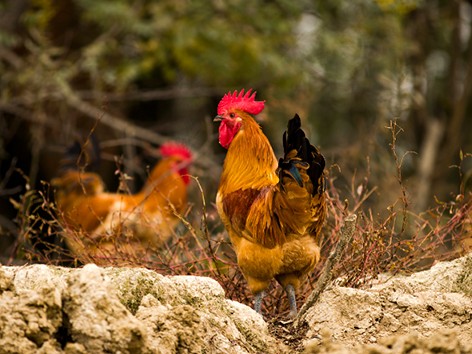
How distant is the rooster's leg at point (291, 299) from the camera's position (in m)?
4.48

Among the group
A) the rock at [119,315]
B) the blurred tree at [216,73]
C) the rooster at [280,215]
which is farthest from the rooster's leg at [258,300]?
the blurred tree at [216,73]

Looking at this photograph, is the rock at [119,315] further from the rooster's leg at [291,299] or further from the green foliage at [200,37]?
the green foliage at [200,37]

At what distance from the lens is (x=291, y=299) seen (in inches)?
183

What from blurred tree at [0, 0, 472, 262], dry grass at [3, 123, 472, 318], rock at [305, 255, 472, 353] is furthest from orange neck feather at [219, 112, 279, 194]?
blurred tree at [0, 0, 472, 262]

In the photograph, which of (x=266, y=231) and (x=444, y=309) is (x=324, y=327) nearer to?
(x=444, y=309)

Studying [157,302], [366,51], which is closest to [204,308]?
[157,302]

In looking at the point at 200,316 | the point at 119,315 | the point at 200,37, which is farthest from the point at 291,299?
the point at 200,37

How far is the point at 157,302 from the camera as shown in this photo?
3.52 m

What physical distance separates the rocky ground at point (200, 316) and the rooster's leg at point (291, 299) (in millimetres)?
277

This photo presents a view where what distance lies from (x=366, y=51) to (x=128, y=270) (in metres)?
9.60

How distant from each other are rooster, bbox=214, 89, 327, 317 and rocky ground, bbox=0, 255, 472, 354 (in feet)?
1.60

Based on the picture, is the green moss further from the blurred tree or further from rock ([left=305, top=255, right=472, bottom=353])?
the blurred tree

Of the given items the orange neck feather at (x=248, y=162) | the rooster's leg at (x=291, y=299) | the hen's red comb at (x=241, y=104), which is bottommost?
the rooster's leg at (x=291, y=299)

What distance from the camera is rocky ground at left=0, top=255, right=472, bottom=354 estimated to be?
3033 millimetres
